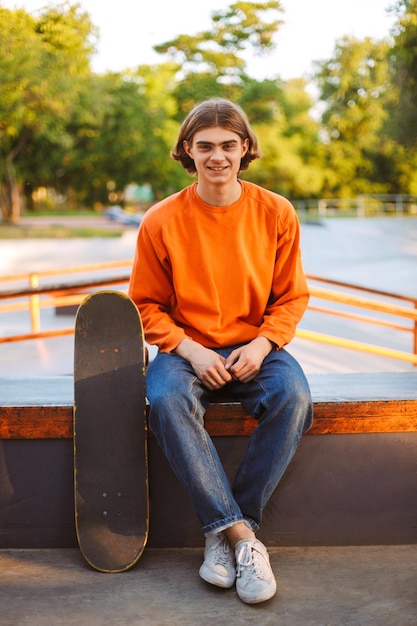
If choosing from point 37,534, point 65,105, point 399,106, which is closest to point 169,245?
point 37,534

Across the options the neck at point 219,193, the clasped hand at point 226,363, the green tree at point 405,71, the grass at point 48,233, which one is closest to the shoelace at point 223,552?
the clasped hand at point 226,363

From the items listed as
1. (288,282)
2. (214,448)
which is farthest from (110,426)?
(288,282)

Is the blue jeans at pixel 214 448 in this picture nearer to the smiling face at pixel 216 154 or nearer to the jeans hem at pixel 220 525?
the jeans hem at pixel 220 525

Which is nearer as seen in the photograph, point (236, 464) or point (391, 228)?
point (236, 464)

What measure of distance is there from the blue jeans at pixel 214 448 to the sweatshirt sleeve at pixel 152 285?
135mm

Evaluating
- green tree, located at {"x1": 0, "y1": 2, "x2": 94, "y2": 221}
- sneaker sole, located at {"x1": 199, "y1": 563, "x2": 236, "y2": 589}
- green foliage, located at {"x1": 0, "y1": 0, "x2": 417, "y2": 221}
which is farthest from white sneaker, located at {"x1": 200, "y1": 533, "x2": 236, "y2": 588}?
green foliage, located at {"x1": 0, "y1": 0, "x2": 417, "y2": 221}

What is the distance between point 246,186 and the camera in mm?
2072

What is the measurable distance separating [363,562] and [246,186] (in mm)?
1132

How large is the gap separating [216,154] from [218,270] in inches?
13.1

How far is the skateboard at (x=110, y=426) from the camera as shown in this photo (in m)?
1.90

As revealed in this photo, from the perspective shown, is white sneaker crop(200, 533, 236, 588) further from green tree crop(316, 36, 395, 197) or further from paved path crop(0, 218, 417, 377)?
green tree crop(316, 36, 395, 197)

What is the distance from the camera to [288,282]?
2062mm

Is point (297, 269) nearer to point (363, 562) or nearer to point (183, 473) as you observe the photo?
point (183, 473)

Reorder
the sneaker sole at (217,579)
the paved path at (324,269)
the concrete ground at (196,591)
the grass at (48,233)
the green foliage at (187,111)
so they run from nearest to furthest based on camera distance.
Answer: the concrete ground at (196,591)
the sneaker sole at (217,579)
the paved path at (324,269)
the green foliage at (187,111)
the grass at (48,233)
